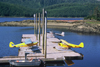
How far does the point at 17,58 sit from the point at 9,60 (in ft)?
5.66

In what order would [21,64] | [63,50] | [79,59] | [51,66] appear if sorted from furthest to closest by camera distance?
[63,50] → [79,59] → [51,66] → [21,64]

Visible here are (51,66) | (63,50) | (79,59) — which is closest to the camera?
(51,66)

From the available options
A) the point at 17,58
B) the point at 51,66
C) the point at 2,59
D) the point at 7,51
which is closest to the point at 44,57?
the point at 51,66

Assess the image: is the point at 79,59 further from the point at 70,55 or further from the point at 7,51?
the point at 7,51

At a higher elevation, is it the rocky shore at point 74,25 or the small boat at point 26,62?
the rocky shore at point 74,25

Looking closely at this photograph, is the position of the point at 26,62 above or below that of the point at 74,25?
below

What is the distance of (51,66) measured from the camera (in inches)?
1022

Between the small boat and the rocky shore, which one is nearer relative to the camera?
the small boat

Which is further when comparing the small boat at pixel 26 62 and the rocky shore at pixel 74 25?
the rocky shore at pixel 74 25

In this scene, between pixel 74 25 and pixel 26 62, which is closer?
pixel 26 62

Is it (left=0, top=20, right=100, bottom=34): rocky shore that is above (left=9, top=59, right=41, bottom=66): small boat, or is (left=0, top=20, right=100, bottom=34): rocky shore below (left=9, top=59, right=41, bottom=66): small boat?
above

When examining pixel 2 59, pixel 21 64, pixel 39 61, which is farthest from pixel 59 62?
pixel 2 59

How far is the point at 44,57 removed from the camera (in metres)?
26.9

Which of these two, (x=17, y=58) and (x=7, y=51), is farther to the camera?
(x=7, y=51)
